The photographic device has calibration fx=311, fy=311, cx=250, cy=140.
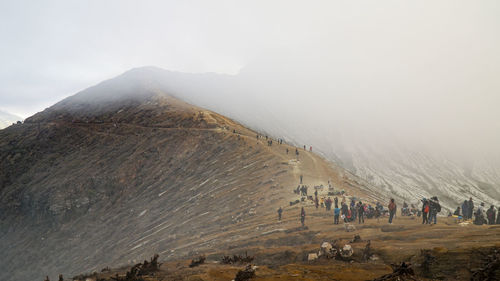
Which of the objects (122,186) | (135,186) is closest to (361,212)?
(135,186)

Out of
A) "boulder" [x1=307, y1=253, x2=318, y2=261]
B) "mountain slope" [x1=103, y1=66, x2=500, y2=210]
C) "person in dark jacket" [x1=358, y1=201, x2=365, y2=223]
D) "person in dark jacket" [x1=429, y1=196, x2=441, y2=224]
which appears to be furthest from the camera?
"mountain slope" [x1=103, y1=66, x2=500, y2=210]

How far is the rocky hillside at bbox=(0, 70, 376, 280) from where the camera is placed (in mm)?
37531

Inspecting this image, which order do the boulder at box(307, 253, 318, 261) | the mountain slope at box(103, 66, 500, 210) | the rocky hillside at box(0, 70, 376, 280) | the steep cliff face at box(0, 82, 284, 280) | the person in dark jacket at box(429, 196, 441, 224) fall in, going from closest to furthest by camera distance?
1. the boulder at box(307, 253, 318, 261)
2. the person in dark jacket at box(429, 196, 441, 224)
3. the rocky hillside at box(0, 70, 376, 280)
4. the steep cliff face at box(0, 82, 284, 280)
5. the mountain slope at box(103, 66, 500, 210)

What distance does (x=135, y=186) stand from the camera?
60.6 meters

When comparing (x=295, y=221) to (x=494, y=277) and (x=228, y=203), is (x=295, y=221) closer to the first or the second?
(x=228, y=203)

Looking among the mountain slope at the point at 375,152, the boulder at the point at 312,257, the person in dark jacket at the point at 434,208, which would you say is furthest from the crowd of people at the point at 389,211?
the mountain slope at the point at 375,152

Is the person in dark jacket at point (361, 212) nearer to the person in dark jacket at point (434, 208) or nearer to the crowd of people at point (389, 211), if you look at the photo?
the crowd of people at point (389, 211)

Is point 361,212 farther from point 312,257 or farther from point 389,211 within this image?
point 312,257

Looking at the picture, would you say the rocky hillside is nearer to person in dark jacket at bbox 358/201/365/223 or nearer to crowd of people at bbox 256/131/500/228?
crowd of people at bbox 256/131/500/228

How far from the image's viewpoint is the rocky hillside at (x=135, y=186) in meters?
37.5

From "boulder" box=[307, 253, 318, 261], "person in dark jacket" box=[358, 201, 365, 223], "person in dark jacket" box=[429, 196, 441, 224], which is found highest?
"person in dark jacket" box=[429, 196, 441, 224]

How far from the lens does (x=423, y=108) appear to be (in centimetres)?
19112

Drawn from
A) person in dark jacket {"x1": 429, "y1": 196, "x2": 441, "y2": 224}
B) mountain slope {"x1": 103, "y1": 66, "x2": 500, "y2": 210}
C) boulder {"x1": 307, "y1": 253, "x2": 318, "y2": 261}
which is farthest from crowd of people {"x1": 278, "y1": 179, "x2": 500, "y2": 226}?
mountain slope {"x1": 103, "y1": 66, "x2": 500, "y2": 210}

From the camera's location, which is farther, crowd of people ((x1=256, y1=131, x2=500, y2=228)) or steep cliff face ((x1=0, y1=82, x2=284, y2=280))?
steep cliff face ((x1=0, y1=82, x2=284, y2=280))
